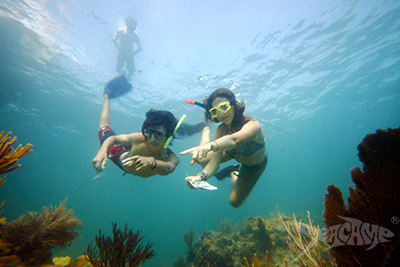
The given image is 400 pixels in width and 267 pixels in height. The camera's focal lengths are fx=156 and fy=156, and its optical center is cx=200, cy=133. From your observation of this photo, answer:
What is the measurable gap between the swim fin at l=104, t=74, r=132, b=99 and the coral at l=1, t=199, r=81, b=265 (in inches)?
211

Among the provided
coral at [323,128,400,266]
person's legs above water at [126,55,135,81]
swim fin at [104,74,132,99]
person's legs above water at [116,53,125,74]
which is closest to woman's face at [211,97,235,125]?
coral at [323,128,400,266]

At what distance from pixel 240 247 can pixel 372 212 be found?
6.07 m

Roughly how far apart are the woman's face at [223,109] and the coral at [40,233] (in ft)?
18.1

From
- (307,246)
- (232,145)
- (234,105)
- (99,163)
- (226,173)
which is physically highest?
(234,105)

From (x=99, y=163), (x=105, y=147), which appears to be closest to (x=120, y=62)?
(x=105, y=147)

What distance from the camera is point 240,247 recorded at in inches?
240

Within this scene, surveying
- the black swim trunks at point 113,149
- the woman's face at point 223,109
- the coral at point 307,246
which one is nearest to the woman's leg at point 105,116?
the black swim trunks at point 113,149

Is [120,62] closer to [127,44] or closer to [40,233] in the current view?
[127,44]

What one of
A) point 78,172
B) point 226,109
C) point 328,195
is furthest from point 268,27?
point 78,172

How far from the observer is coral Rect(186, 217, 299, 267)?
5.74m

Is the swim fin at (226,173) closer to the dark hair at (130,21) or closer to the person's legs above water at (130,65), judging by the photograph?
the dark hair at (130,21)

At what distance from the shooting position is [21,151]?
2250 millimetres

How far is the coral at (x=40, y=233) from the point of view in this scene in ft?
12.3

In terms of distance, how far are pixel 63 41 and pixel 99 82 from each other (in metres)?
4.48
